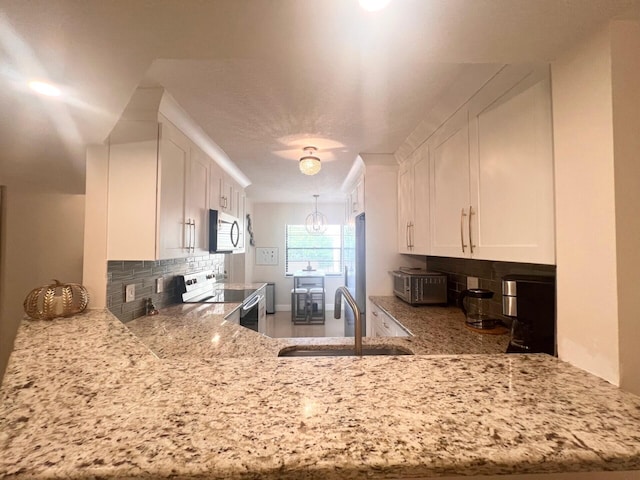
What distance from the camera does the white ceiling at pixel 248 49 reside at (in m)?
0.72

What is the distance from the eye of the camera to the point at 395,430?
1.68 ft

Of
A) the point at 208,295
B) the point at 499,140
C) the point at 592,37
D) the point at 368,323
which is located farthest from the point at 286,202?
the point at 592,37

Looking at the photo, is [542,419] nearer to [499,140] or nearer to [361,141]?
[499,140]

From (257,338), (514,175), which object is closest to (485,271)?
(514,175)

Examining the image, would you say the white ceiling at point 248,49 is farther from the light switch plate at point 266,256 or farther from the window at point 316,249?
the window at point 316,249

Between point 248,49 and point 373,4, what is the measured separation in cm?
39

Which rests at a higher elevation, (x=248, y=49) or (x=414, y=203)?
(x=248, y=49)

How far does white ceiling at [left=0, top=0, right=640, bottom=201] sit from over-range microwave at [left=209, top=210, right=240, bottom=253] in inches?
43.5

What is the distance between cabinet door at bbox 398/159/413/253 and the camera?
8.27 feet

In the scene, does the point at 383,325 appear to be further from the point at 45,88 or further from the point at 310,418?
the point at 45,88

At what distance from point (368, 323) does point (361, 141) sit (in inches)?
69.5

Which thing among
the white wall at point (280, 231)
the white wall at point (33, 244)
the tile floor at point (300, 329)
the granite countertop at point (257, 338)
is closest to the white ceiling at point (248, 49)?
the white wall at point (33, 244)

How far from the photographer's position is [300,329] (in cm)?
500

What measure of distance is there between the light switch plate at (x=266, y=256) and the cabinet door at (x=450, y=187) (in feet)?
15.0
